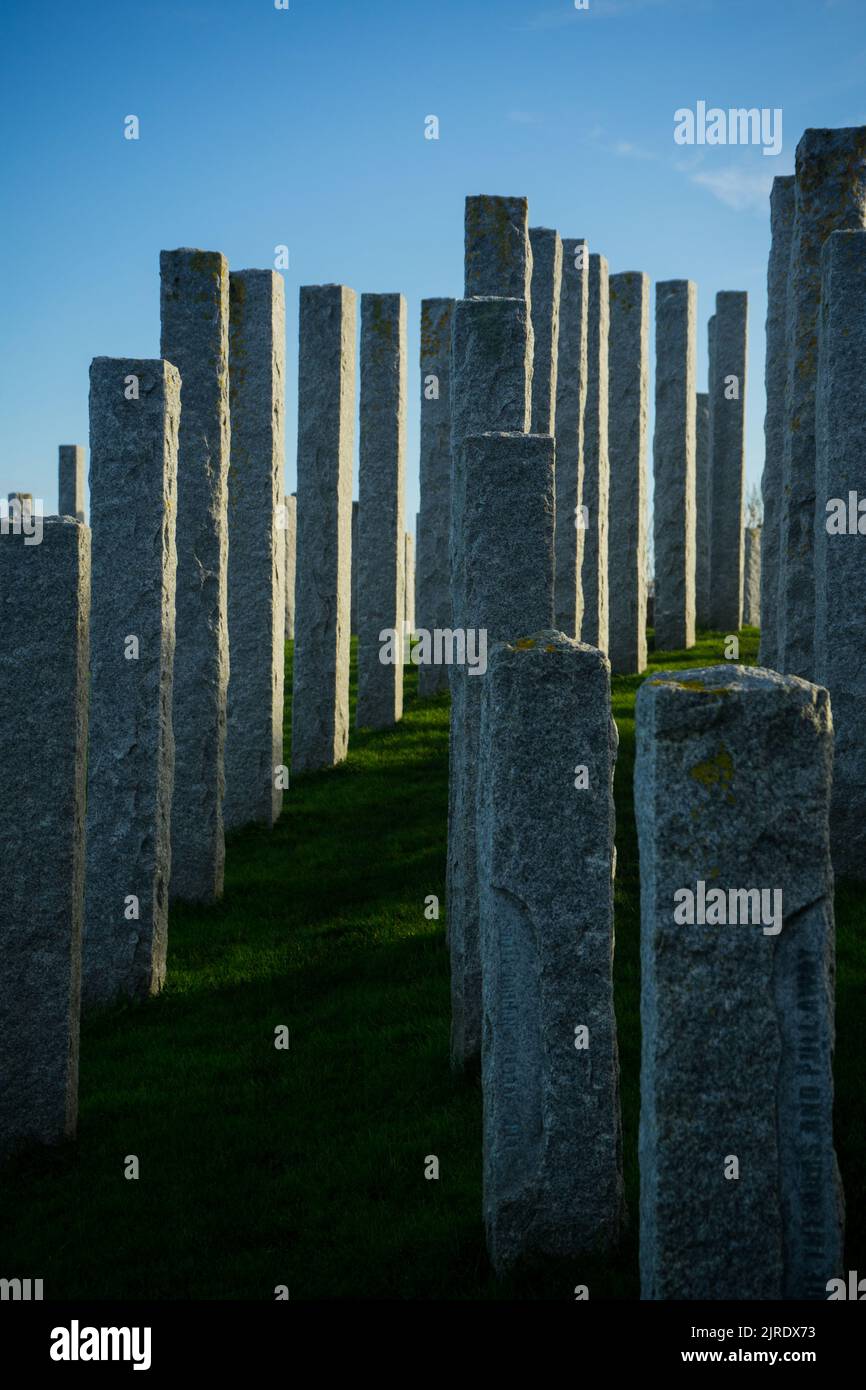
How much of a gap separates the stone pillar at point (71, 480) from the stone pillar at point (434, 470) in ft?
37.7

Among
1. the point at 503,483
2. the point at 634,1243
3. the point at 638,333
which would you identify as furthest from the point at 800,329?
the point at 638,333

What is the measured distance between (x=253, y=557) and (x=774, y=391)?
5125mm

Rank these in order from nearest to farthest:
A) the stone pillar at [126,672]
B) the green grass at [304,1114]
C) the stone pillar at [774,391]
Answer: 1. the green grass at [304,1114]
2. the stone pillar at [126,672]
3. the stone pillar at [774,391]

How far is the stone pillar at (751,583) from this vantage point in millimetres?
20609

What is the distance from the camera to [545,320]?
1314 cm

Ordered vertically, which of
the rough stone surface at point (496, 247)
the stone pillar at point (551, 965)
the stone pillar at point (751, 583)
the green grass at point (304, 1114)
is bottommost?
the green grass at point (304, 1114)

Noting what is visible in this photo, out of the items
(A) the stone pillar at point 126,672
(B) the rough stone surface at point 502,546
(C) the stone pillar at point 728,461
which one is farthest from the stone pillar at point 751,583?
(B) the rough stone surface at point 502,546

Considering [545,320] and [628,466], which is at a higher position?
[545,320]

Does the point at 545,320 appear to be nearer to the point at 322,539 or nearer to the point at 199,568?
the point at 322,539

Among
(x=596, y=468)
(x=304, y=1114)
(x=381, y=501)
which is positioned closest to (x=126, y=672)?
(x=304, y=1114)

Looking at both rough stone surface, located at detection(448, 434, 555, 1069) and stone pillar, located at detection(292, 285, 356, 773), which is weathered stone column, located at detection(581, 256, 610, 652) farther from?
rough stone surface, located at detection(448, 434, 555, 1069)

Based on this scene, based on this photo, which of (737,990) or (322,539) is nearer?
(737,990)

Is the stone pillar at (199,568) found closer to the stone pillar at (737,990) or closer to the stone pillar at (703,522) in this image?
the stone pillar at (737,990)

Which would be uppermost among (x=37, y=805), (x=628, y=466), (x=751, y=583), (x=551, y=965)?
(x=628, y=466)
